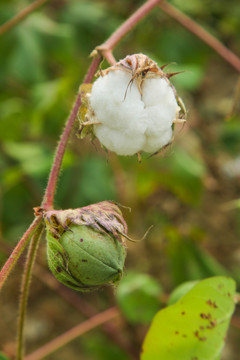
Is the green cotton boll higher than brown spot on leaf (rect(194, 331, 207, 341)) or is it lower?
higher

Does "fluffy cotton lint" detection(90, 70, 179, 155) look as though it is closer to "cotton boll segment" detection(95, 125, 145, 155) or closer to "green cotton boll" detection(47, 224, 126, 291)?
"cotton boll segment" detection(95, 125, 145, 155)

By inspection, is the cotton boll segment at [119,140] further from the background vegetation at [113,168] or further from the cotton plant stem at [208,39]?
the background vegetation at [113,168]

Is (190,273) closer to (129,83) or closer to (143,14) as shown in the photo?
(143,14)

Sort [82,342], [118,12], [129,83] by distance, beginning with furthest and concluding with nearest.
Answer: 1. [118,12]
2. [82,342]
3. [129,83]

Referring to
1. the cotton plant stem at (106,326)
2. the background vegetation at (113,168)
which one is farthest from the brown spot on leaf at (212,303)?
the cotton plant stem at (106,326)

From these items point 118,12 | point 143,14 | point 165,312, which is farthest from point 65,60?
point 165,312

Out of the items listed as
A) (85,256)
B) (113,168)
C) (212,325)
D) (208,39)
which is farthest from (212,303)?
(113,168)

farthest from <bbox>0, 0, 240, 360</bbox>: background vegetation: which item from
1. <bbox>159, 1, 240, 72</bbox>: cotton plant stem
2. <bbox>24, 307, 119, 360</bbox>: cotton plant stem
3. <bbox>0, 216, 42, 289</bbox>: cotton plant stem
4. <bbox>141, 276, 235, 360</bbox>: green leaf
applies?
<bbox>0, 216, 42, 289</bbox>: cotton plant stem
